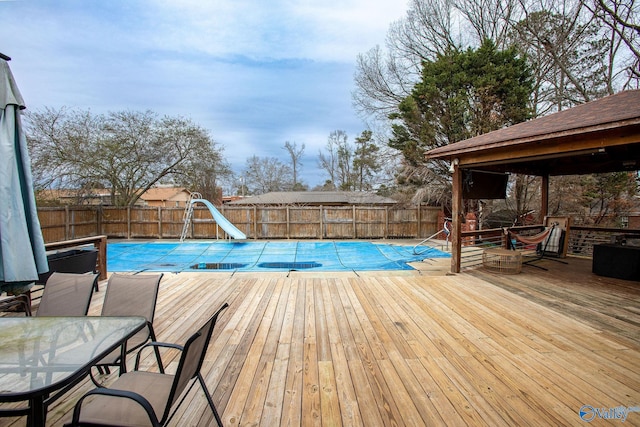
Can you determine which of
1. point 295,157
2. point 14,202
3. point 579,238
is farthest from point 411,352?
point 295,157

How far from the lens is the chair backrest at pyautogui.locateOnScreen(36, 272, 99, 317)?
7.61 ft

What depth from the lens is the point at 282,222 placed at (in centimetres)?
1298

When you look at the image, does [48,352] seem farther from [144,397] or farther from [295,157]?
[295,157]

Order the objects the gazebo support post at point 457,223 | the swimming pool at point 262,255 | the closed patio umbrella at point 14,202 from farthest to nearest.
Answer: the swimming pool at point 262,255 < the gazebo support post at point 457,223 < the closed patio umbrella at point 14,202

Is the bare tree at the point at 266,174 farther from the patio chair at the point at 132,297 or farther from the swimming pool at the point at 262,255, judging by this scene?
the patio chair at the point at 132,297

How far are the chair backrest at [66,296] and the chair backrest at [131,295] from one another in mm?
140

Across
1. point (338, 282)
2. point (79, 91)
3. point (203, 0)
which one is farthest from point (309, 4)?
point (79, 91)

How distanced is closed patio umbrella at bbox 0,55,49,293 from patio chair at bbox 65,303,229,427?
916mm

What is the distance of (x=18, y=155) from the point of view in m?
1.85

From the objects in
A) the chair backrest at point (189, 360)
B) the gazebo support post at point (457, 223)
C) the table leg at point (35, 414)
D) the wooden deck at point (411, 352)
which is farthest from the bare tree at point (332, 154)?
the table leg at point (35, 414)

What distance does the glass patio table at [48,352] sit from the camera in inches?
48.4

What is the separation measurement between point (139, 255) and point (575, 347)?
1147 centimetres

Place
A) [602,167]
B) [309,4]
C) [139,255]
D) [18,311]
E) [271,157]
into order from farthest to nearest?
[271,157]
[139,255]
[309,4]
[602,167]
[18,311]

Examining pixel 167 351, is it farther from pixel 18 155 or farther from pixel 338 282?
pixel 338 282
